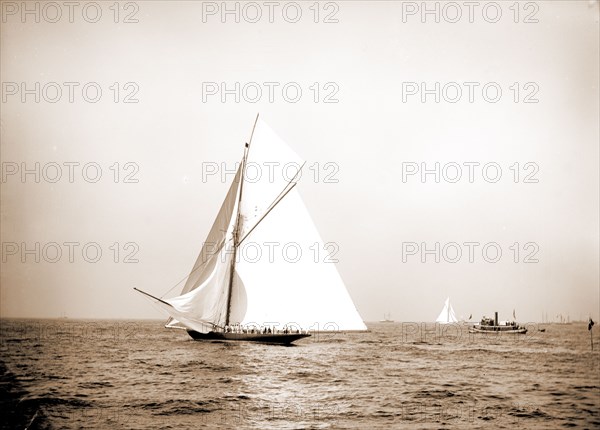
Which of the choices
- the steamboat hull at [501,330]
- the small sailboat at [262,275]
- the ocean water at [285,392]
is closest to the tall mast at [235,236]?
the small sailboat at [262,275]

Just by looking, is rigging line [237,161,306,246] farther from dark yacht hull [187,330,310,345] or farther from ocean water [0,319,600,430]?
ocean water [0,319,600,430]

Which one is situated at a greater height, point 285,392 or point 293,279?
point 293,279

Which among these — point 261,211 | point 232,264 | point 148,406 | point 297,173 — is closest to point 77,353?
point 232,264

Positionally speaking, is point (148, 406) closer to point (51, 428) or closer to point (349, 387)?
point (51, 428)

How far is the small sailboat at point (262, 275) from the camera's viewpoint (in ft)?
97.0

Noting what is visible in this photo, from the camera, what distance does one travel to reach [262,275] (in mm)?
31453

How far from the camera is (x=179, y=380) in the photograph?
21406 millimetres

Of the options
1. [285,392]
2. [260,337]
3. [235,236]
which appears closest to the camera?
[285,392]

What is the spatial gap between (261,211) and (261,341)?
24.3ft

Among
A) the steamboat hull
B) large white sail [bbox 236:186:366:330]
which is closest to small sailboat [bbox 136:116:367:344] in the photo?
large white sail [bbox 236:186:366:330]

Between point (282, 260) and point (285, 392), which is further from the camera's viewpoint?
point (282, 260)

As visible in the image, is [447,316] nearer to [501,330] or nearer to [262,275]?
[501,330]

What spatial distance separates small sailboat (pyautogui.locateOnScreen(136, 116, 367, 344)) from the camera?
2958cm

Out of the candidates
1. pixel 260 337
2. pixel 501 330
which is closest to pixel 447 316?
pixel 501 330
